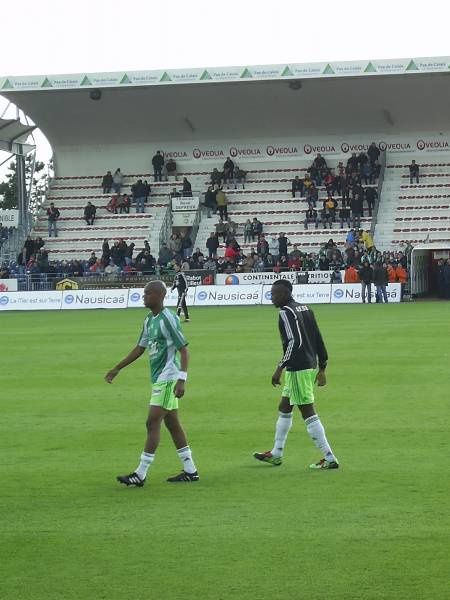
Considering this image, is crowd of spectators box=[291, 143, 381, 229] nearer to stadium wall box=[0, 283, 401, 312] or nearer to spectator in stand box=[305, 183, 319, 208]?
spectator in stand box=[305, 183, 319, 208]

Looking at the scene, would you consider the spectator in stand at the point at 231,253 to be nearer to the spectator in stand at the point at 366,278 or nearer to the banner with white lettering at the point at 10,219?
the spectator in stand at the point at 366,278

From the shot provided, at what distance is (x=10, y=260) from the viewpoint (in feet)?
203

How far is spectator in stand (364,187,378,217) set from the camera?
2297 inches

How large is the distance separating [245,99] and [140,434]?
1921 inches

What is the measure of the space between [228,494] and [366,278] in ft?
120

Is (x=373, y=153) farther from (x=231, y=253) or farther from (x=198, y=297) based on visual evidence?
(x=198, y=297)

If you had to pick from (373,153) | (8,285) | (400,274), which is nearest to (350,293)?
(400,274)

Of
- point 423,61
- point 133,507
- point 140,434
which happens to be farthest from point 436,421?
point 423,61

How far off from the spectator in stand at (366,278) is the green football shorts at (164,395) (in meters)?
36.2

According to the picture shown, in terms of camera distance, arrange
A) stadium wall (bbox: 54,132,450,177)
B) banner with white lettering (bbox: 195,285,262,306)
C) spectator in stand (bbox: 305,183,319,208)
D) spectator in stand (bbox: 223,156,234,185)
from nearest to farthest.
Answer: banner with white lettering (bbox: 195,285,262,306), spectator in stand (bbox: 305,183,319,208), stadium wall (bbox: 54,132,450,177), spectator in stand (bbox: 223,156,234,185)

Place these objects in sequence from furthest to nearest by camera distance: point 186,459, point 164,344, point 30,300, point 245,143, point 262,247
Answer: point 245,143, point 262,247, point 30,300, point 186,459, point 164,344

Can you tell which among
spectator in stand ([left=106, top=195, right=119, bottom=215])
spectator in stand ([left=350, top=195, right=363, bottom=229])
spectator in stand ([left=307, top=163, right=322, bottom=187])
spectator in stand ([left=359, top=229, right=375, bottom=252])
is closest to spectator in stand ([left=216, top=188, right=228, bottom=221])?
spectator in stand ([left=307, top=163, right=322, bottom=187])

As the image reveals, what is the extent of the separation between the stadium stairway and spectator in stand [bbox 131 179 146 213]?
12.7 metres

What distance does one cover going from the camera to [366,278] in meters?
47.3
